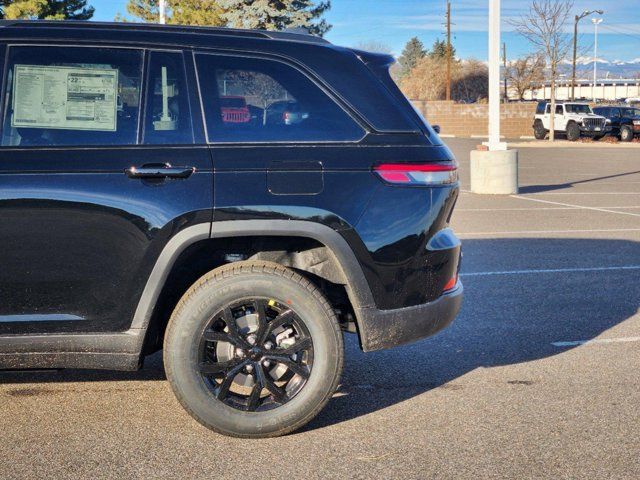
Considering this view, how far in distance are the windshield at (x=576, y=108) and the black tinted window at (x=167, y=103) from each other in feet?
152

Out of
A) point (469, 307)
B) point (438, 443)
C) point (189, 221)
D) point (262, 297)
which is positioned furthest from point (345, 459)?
point (469, 307)

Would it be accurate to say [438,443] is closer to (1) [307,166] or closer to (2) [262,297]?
(2) [262,297]

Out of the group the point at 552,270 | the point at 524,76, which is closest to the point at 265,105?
the point at 552,270

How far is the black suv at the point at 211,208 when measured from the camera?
14.2ft

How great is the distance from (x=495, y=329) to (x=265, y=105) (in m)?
3.03

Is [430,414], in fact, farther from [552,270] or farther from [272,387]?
[552,270]

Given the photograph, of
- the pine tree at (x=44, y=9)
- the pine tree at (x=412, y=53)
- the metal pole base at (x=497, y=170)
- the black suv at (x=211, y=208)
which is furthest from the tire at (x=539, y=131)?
the pine tree at (x=412, y=53)

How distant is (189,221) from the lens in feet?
14.2

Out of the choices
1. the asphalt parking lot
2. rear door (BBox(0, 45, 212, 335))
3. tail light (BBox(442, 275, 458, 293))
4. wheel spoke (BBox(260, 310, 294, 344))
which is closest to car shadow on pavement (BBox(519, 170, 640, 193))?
the asphalt parking lot

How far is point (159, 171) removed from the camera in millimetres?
4320

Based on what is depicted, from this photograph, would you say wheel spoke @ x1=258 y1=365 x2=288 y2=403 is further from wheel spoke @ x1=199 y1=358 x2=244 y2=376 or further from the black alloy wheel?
wheel spoke @ x1=199 y1=358 x2=244 y2=376

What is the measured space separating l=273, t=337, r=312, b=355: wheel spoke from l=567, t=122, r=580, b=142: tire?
4513 centimetres

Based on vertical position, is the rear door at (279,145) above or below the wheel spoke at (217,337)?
above

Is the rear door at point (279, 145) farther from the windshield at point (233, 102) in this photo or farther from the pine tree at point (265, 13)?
the pine tree at point (265, 13)
